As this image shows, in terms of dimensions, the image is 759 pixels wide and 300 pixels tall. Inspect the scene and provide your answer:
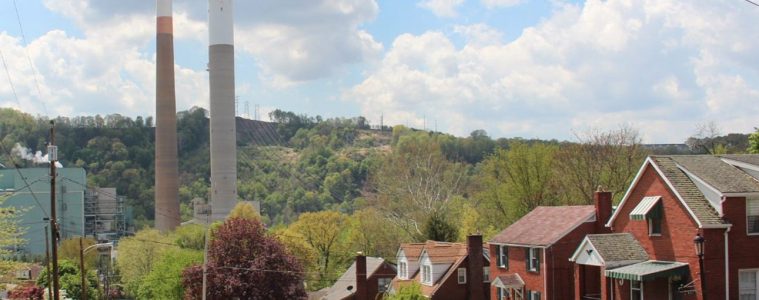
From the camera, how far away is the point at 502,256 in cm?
4750

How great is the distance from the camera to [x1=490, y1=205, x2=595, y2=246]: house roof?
4247cm

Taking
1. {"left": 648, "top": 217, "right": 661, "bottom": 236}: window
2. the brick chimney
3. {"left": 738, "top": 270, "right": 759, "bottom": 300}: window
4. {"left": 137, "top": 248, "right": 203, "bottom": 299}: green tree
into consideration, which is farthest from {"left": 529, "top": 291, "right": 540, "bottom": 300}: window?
{"left": 137, "top": 248, "right": 203, "bottom": 299}: green tree

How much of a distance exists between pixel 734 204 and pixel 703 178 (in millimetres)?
1789

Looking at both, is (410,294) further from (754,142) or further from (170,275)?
(170,275)

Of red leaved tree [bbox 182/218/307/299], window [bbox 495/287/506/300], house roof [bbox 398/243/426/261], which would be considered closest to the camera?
window [bbox 495/287/506/300]

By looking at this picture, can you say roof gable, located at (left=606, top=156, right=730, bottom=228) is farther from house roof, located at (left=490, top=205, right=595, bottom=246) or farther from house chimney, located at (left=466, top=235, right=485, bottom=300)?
house chimney, located at (left=466, top=235, right=485, bottom=300)

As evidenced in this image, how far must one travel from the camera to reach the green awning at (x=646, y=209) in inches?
1388

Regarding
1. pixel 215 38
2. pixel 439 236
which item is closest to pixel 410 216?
pixel 439 236

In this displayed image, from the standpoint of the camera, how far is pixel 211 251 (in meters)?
57.5

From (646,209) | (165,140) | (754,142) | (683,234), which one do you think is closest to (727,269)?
(683,234)

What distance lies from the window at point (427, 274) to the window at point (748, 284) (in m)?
21.9

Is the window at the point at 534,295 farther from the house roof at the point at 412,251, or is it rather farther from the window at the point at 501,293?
the house roof at the point at 412,251

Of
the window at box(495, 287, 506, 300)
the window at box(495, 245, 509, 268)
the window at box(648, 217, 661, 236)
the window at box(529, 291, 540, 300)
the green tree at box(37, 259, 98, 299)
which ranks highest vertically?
the window at box(648, 217, 661, 236)

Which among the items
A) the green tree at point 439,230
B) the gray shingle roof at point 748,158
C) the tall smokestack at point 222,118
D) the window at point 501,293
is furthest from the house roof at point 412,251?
the tall smokestack at point 222,118
